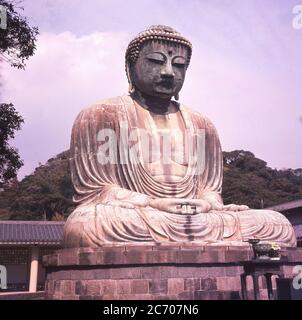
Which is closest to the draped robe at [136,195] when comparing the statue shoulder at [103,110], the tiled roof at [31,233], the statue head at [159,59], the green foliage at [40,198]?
the statue shoulder at [103,110]

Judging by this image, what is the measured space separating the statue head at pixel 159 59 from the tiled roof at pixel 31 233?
855cm

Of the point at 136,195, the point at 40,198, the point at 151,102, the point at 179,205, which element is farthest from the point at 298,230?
the point at 40,198

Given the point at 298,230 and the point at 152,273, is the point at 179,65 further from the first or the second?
the point at 298,230

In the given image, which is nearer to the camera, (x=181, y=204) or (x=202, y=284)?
(x=202, y=284)

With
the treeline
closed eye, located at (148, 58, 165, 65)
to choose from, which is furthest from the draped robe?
the treeline

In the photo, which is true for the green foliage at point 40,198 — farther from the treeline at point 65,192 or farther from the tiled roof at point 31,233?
the tiled roof at point 31,233

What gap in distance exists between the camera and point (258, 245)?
6.24 meters

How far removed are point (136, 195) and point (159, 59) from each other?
2.72 m

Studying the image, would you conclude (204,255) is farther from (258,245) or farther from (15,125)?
(15,125)

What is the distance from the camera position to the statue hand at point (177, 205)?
7836mm

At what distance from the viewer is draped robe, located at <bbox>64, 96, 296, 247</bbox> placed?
7.34 metres

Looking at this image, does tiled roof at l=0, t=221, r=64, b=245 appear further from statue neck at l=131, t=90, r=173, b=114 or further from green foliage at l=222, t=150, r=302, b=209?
green foliage at l=222, t=150, r=302, b=209

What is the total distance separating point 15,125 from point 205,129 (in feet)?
11.8
